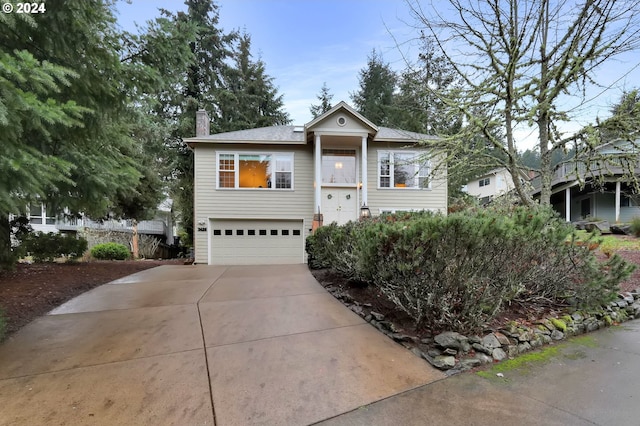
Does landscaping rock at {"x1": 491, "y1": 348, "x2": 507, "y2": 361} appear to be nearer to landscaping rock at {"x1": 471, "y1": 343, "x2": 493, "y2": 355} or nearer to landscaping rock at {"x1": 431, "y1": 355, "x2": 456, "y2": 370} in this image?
landscaping rock at {"x1": 471, "y1": 343, "x2": 493, "y2": 355}

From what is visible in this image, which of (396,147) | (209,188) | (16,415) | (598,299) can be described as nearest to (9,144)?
(16,415)

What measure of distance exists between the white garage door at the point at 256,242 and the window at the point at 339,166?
90.9 inches

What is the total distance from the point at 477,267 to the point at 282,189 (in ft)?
31.7

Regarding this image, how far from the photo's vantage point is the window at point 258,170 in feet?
40.5

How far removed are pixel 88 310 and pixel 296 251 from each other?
27.1 feet

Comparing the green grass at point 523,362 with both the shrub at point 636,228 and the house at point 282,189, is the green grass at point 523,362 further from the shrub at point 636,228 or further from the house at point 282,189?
the shrub at point 636,228

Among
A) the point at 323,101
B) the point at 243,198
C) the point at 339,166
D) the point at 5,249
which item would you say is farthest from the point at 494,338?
the point at 323,101

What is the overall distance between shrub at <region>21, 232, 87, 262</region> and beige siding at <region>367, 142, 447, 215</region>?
1005 centimetres

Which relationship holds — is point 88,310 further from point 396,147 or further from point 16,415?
point 396,147

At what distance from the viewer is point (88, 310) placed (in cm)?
489

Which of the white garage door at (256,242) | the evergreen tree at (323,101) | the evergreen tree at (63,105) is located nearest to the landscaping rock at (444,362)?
the evergreen tree at (63,105)

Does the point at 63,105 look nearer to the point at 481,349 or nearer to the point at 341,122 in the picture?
the point at 481,349

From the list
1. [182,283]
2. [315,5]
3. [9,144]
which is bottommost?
[182,283]

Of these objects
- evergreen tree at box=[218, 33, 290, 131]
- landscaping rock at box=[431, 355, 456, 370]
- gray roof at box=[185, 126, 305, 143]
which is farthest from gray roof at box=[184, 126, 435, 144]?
landscaping rock at box=[431, 355, 456, 370]
